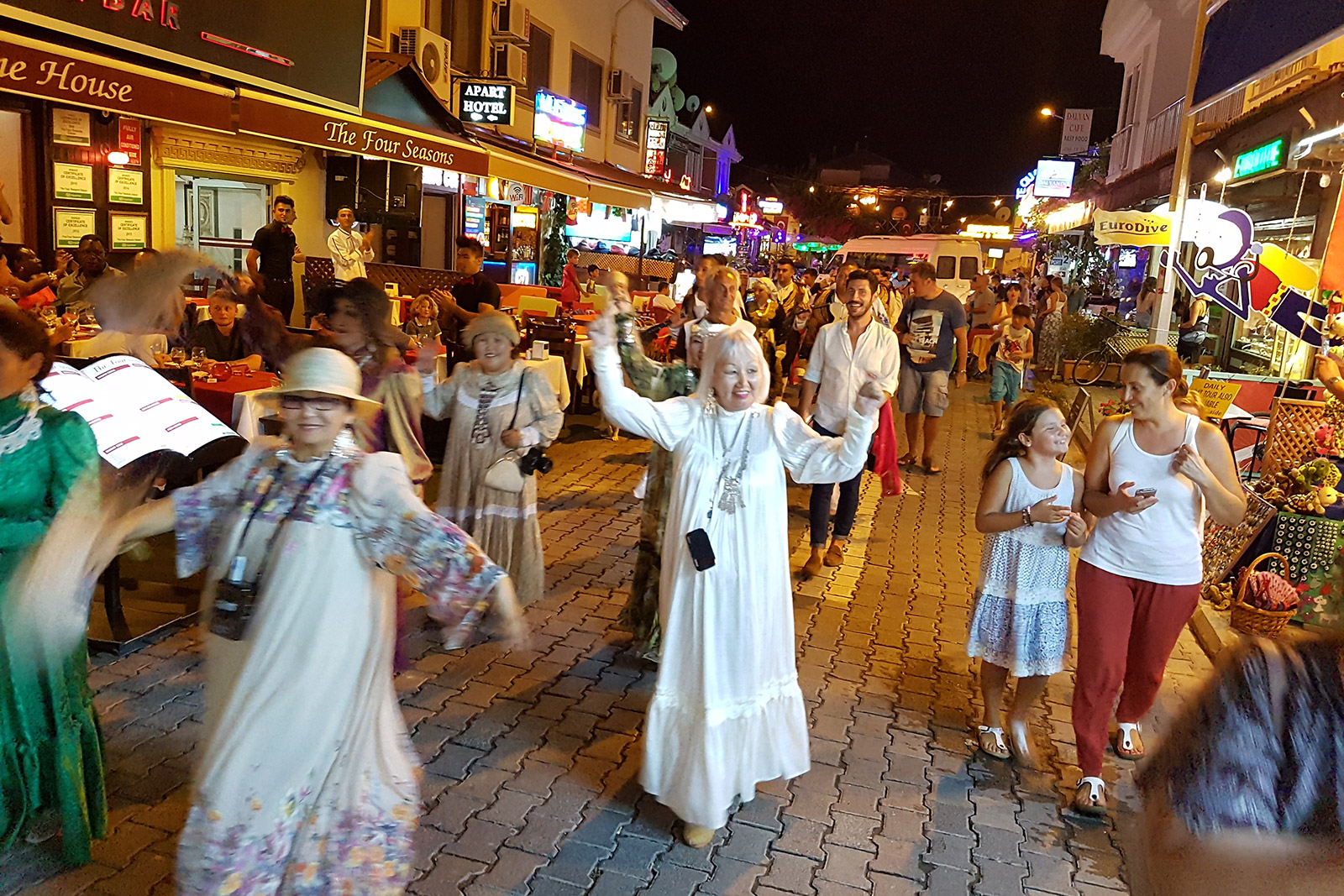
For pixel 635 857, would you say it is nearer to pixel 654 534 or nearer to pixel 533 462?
pixel 654 534

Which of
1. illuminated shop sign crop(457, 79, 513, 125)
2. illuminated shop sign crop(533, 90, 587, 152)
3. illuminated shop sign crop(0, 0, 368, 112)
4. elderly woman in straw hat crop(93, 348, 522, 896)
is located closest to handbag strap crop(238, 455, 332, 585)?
elderly woman in straw hat crop(93, 348, 522, 896)

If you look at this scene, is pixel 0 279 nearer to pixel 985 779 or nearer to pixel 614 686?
pixel 614 686

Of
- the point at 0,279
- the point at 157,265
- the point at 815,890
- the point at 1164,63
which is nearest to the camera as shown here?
the point at 815,890

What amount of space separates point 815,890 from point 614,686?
72.4 inches

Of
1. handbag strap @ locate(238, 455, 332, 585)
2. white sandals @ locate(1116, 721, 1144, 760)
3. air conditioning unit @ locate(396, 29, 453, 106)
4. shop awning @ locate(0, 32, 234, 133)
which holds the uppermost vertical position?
air conditioning unit @ locate(396, 29, 453, 106)

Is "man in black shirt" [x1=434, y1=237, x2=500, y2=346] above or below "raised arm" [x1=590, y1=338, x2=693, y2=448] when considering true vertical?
above

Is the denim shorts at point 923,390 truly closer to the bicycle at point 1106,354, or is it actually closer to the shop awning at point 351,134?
the shop awning at point 351,134

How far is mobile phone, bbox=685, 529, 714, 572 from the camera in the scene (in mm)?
3650

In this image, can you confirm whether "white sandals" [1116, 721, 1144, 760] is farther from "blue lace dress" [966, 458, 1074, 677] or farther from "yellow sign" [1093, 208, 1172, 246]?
"yellow sign" [1093, 208, 1172, 246]

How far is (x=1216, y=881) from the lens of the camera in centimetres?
116

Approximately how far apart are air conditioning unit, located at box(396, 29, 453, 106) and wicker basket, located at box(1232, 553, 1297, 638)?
13.1 metres

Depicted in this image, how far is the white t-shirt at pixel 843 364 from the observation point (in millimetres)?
7133

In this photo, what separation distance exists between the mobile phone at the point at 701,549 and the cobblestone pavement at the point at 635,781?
1.11 metres

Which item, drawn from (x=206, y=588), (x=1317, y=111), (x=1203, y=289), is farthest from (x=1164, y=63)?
(x=206, y=588)
